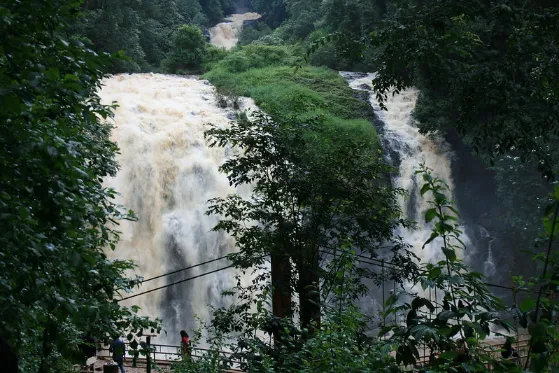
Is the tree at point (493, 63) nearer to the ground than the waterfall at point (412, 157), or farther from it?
nearer to the ground

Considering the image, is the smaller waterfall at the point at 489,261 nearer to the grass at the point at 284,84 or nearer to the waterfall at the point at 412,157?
the waterfall at the point at 412,157

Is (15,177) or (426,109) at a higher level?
(426,109)

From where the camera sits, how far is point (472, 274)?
3195mm

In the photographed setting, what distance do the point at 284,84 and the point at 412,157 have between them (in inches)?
246

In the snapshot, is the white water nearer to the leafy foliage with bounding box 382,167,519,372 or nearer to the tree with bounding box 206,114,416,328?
the tree with bounding box 206,114,416,328

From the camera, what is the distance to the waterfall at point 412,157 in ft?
71.7

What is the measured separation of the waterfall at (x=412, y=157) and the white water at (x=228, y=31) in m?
18.8

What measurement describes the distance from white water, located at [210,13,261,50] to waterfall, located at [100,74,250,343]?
68.1 ft

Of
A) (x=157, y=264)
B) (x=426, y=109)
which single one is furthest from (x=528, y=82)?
(x=426, y=109)

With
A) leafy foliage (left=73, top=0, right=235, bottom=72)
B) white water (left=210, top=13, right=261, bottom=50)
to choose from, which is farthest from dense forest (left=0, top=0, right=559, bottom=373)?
white water (left=210, top=13, right=261, bottom=50)

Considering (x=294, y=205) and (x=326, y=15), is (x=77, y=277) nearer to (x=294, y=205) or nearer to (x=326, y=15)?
(x=294, y=205)

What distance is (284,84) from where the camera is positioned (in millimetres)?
26984

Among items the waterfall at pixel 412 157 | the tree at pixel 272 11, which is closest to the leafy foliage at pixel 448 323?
the waterfall at pixel 412 157

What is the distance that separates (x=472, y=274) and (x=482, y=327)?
0.28 metres
